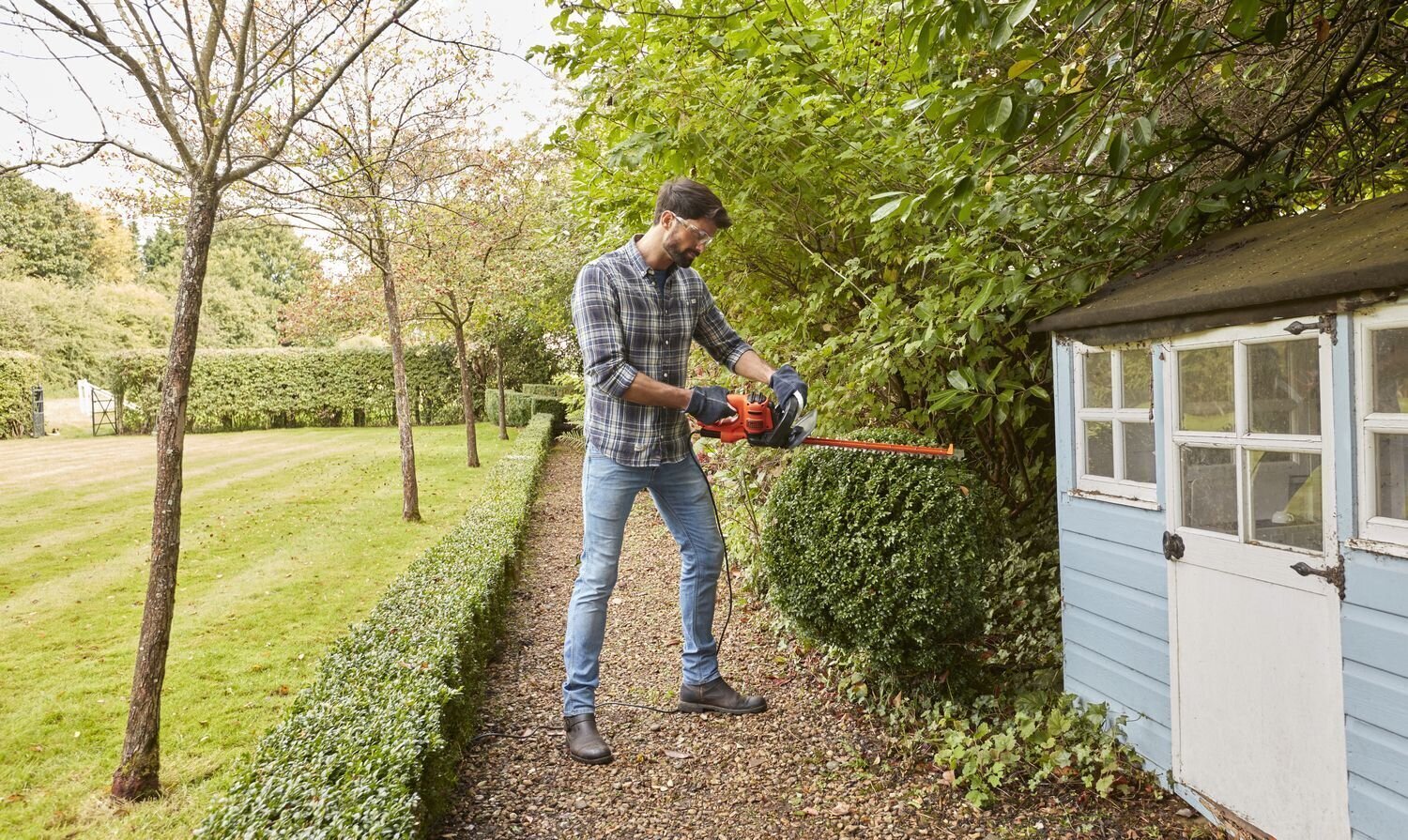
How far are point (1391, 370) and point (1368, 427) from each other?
0.14 m

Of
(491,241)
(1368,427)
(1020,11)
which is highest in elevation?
(491,241)

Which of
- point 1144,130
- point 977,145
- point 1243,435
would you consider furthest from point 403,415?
point 1243,435

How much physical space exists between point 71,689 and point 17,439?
21.9 metres

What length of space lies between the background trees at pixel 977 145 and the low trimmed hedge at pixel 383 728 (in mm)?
2137

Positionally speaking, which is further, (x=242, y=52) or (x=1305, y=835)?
(x=242, y=52)

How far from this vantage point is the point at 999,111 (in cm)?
238

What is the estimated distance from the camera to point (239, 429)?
2439 cm

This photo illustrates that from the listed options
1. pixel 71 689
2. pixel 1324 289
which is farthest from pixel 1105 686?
pixel 71 689

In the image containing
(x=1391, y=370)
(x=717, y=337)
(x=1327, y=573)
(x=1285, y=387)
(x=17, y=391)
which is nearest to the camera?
(x=1391, y=370)

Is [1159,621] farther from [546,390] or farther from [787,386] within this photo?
[546,390]

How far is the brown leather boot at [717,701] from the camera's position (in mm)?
3623

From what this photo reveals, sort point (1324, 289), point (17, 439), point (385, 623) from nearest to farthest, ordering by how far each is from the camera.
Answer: point (1324, 289)
point (385, 623)
point (17, 439)

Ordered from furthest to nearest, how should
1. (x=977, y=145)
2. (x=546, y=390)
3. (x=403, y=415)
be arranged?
(x=546, y=390) < (x=403, y=415) < (x=977, y=145)

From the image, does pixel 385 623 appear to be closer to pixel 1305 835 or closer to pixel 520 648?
pixel 520 648
